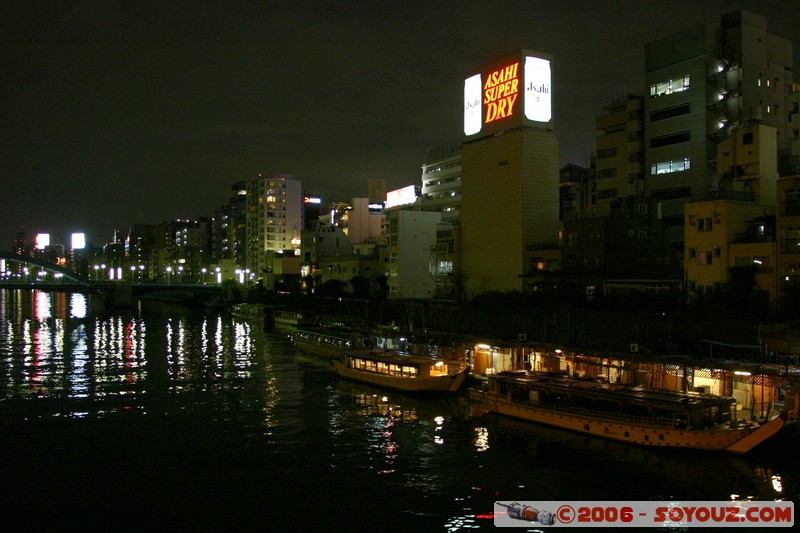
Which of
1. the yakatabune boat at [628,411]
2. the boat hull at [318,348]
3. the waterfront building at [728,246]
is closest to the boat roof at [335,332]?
the boat hull at [318,348]

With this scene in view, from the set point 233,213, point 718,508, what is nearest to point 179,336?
point 718,508

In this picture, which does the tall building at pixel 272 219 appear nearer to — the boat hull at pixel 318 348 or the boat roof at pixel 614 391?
the boat hull at pixel 318 348

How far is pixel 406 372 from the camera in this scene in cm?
2605

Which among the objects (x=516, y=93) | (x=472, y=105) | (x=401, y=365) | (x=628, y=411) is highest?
(x=472, y=105)

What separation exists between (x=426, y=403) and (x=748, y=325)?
484 inches

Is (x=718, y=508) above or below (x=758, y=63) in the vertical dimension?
below

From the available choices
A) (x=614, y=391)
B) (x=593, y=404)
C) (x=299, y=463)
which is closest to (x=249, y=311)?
(x=593, y=404)

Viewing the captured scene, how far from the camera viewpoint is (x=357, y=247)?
7119 cm

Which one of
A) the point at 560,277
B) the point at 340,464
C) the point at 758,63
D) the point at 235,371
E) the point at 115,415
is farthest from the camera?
the point at 758,63

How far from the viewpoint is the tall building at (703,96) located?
4288 centimetres

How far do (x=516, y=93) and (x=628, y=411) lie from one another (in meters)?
29.1

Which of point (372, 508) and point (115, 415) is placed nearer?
point (372, 508)

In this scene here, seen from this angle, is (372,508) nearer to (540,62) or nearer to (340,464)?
(340,464)

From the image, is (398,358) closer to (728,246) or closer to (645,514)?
(645,514)
